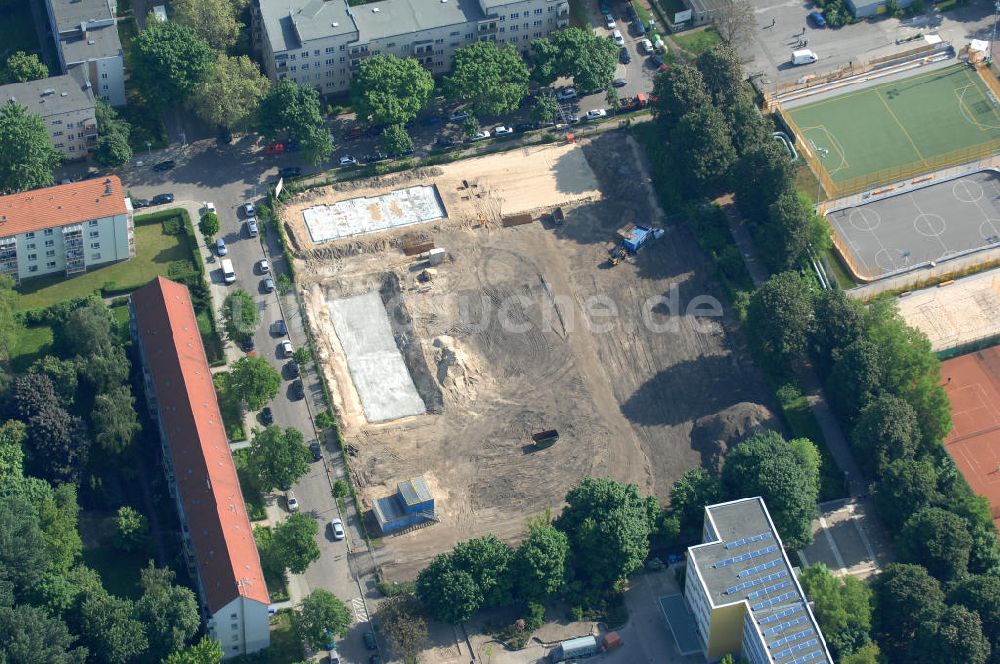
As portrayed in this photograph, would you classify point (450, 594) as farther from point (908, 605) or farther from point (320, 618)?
point (908, 605)

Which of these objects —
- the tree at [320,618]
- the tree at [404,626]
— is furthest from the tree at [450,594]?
the tree at [320,618]

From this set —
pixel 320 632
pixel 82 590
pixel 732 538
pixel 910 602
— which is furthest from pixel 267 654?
pixel 910 602

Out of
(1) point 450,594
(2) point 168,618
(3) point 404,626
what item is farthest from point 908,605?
(2) point 168,618

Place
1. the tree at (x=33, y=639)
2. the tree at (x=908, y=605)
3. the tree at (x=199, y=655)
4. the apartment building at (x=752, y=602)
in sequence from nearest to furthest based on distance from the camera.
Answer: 1. the tree at (x=33, y=639)
2. the tree at (x=199, y=655)
3. the apartment building at (x=752, y=602)
4. the tree at (x=908, y=605)

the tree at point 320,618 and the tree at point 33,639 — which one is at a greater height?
the tree at point 33,639

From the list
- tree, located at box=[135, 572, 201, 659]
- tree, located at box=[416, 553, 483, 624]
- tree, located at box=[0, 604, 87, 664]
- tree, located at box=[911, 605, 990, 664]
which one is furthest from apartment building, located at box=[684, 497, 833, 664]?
tree, located at box=[0, 604, 87, 664]

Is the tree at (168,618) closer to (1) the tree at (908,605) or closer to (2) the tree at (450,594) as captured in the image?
(2) the tree at (450,594)

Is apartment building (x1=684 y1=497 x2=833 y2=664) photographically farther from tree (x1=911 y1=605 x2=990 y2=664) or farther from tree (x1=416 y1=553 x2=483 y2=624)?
tree (x1=416 y1=553 x2=483 y2=624)

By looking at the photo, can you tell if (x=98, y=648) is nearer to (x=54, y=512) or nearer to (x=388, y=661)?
(x=54, y=512)
